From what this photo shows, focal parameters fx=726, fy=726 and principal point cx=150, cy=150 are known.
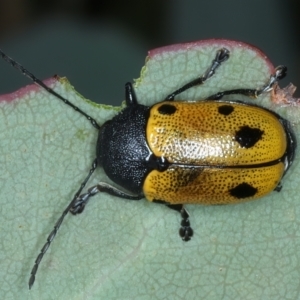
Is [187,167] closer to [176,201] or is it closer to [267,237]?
[176,201]

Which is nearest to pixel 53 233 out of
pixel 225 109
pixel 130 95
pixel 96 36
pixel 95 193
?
pixel 95 193

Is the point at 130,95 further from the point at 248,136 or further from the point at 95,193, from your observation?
the point at 248,136

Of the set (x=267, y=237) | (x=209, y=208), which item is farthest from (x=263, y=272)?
(x=209, y=208)

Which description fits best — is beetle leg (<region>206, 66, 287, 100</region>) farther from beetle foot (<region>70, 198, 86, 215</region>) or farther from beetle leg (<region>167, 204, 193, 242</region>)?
beetle foot (<region>70, 198, 86, 215</region>)

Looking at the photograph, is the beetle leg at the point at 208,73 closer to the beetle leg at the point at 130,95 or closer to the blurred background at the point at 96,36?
the beetle leg at the point at 130,95

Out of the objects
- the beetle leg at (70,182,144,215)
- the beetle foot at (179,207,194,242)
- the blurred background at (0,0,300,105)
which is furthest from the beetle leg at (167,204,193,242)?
the blurred background at (0,0,300,105)

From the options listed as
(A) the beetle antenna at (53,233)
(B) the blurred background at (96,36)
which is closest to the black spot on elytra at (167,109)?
(A) the beetle antenna at (53,233)
